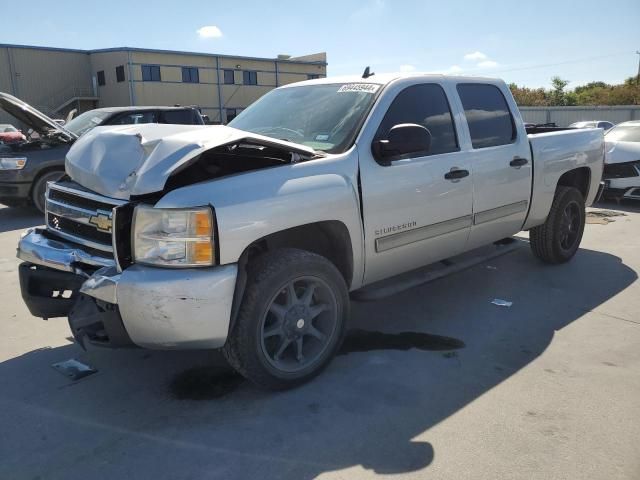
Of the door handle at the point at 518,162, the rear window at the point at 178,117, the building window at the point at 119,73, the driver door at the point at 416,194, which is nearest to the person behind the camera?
the driver door at the point at 416,194

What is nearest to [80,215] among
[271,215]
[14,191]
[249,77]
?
[271,215]

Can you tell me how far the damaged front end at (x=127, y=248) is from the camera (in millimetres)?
2689

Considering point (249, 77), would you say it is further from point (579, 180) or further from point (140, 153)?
point (140, 153)

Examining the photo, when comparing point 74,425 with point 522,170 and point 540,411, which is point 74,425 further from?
point 522,170

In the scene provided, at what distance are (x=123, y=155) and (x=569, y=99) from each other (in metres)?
56.4

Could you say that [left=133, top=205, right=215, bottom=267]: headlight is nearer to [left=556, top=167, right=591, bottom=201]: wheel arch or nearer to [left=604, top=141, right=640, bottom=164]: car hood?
[left=556, top=167, right=591, bottom=201]: wheel arch

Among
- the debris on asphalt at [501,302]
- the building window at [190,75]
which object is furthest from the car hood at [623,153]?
the building window at [190,75]

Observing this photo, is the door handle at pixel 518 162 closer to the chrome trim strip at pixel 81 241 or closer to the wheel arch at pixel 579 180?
the wheel arch at pixel 579 180

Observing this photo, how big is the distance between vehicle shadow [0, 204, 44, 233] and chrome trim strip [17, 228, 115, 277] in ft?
16.9

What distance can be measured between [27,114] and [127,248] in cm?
511

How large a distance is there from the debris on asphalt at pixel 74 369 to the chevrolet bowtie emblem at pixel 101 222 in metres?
1.06

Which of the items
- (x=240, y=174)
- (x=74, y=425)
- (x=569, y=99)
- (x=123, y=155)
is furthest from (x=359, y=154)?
(x=569, y=99)

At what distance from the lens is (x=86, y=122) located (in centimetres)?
959

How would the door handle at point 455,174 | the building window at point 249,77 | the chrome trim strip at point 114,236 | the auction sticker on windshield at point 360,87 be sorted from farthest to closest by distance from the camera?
the building window at point 249,77, the door handle at point 455,174, the auction sticker on windshield at point 360,87, the chrome trim strip at point 114,236
